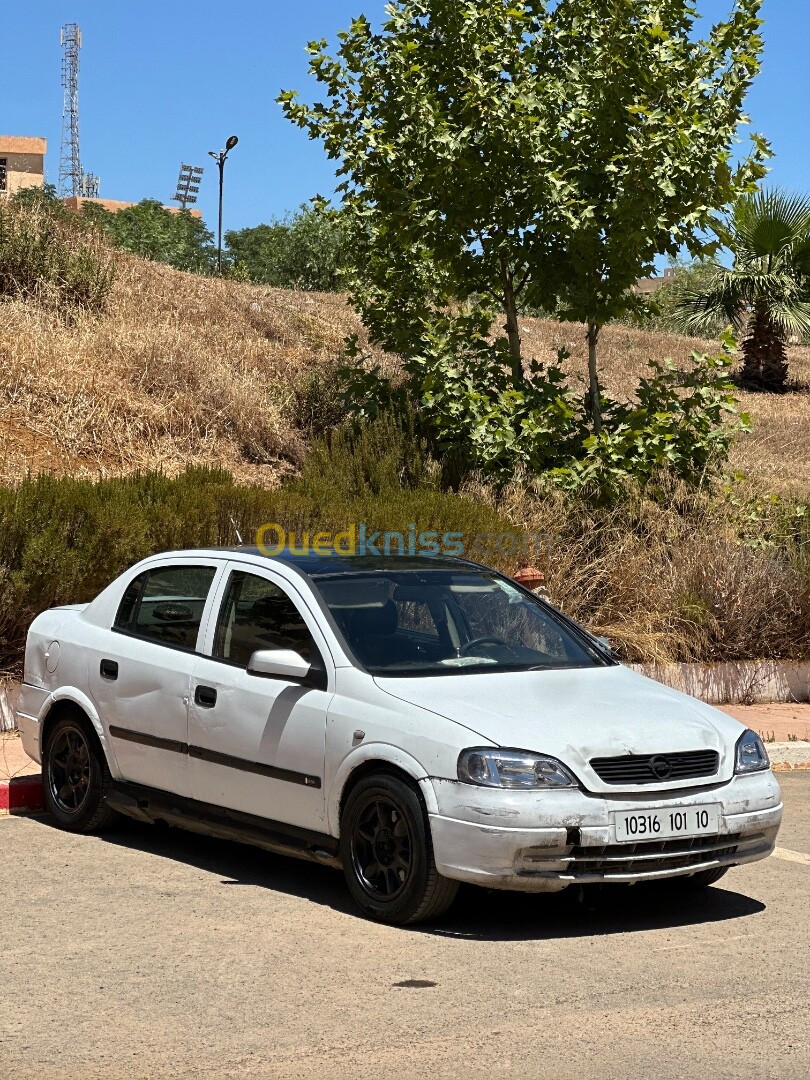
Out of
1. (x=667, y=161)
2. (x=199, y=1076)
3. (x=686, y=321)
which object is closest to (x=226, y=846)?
(x=199, y=1076)

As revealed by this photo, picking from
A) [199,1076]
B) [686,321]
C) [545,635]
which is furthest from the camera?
[686,321]

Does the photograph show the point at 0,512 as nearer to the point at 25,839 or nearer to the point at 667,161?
the point at 25,839

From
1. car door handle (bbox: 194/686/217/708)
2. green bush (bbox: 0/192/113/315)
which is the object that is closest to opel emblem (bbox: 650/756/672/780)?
car door handle (bbox: 194/686/217/708)

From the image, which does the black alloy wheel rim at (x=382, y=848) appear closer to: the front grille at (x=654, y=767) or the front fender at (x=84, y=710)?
the front grille at (x=654, y=767)

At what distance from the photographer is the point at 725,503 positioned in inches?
651

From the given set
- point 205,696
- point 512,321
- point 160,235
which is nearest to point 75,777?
point 205,696

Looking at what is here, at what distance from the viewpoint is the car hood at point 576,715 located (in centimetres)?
620

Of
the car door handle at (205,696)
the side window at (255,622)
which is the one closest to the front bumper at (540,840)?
the side window at (255,622)

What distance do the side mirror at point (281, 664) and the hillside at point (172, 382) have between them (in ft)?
32.5

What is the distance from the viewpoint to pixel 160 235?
53750 millimetres

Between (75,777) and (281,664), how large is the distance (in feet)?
6.75

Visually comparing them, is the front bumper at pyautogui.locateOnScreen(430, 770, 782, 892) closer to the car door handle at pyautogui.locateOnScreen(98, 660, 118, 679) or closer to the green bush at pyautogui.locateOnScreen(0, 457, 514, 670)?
the car door handle at pyautogui.locateOnScreen(98, 660, 118, 679)

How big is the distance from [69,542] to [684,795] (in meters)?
6.99

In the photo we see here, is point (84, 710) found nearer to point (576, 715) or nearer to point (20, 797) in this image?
point (20, 797)
